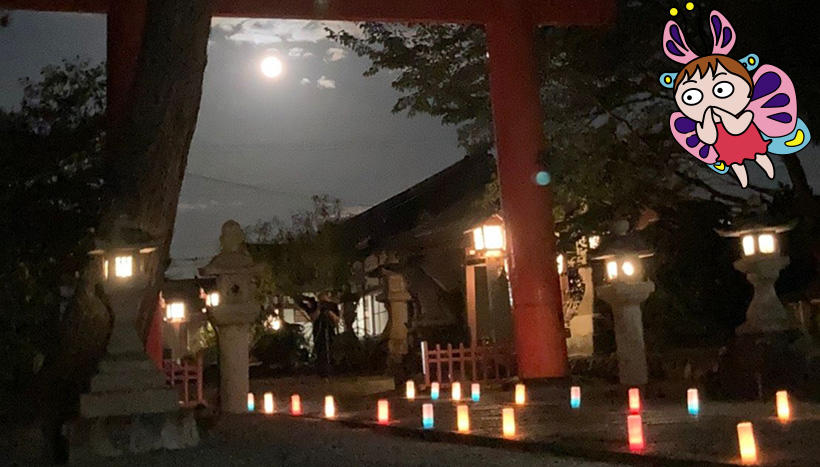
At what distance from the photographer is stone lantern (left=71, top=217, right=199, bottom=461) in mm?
7516

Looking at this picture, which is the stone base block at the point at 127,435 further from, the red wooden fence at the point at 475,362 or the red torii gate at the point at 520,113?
the red wooden fence at the point at 475,362

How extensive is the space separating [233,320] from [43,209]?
2.82 metres

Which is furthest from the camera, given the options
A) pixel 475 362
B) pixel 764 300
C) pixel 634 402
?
pixel 475 362

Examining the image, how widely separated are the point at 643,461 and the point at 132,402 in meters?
4.43

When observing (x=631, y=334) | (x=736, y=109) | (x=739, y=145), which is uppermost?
(x=736, y=109)

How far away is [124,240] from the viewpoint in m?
8.01

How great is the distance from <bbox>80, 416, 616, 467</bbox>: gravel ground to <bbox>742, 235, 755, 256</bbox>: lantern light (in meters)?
4.92

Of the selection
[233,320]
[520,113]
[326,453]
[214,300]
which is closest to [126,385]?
[326,453]

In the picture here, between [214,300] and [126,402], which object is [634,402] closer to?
[126,402]

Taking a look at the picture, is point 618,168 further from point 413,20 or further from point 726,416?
point 726,416

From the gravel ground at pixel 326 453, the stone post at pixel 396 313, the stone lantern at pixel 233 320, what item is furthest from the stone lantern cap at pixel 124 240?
the stone post at pixel 396 313

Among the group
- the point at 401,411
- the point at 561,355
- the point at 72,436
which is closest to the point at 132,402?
the point at 72,436

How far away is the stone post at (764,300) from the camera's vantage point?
10.0m

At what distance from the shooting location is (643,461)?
19.2 feet
